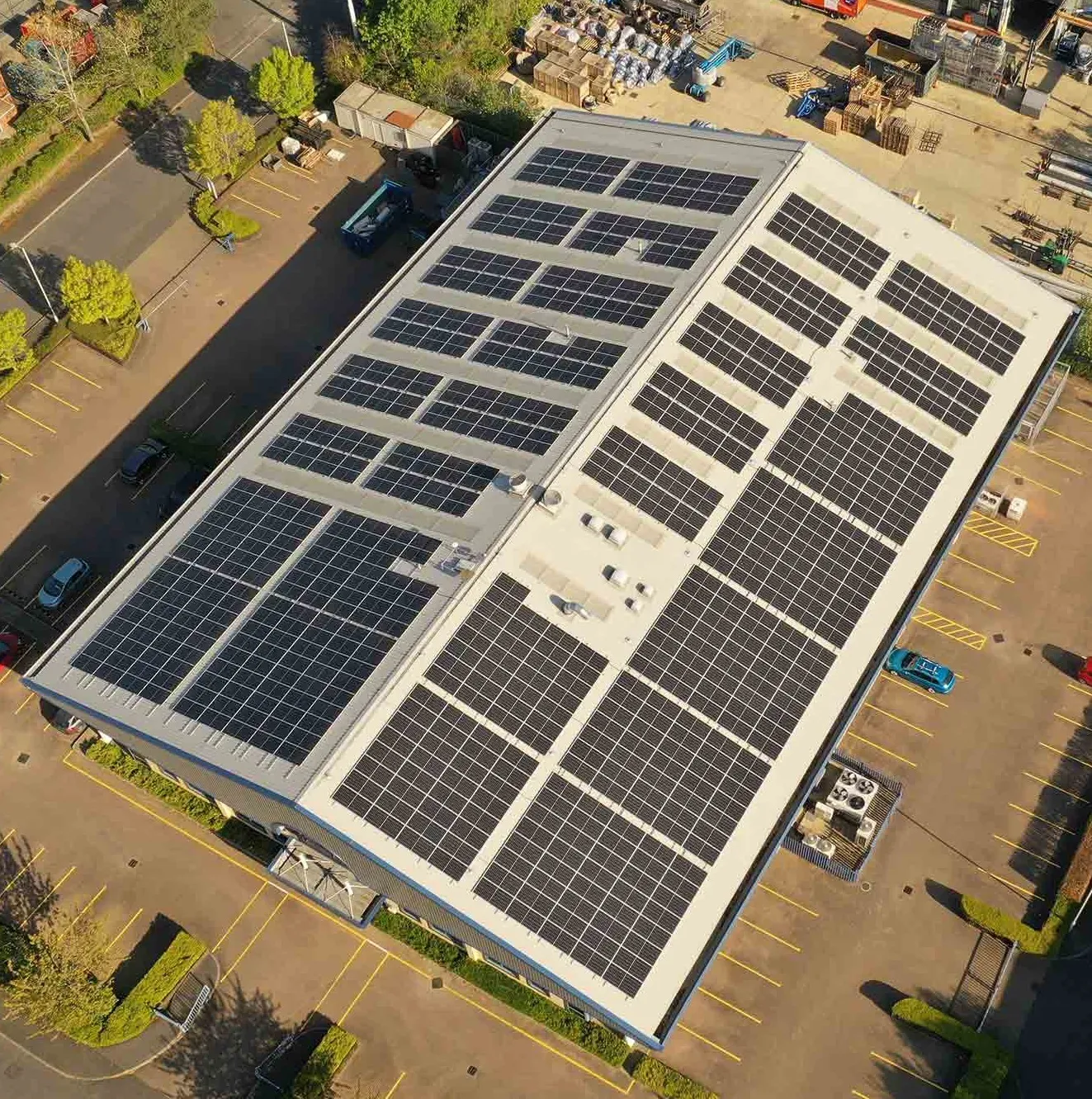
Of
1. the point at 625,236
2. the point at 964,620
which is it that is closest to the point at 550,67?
the point at 625,236

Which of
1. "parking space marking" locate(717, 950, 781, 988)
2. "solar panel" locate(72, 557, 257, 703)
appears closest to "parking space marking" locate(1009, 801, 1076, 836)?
"parking space marking" locate(717, 950, 781, 988)

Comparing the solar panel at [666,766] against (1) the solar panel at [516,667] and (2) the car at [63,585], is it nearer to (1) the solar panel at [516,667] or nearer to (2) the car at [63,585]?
(1) the solar panel at [516,667]

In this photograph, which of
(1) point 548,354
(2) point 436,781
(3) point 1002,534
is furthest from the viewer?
(3) point 1002,534

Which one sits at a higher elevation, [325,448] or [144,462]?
[325,448]

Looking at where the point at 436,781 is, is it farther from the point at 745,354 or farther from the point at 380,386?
the point at 745,354

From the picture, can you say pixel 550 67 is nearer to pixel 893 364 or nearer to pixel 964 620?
pixel 893 364

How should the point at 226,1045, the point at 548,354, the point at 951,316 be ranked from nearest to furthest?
the point at 226,1045
the point at 548,354
the point at 951,316

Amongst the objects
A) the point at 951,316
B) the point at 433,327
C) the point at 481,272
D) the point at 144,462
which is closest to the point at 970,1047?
the point at 951,316
